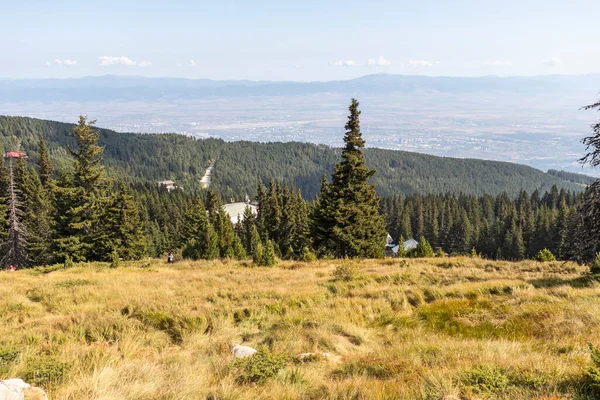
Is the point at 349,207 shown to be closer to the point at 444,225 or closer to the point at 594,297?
the point at 594,297

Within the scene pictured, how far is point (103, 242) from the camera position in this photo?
119 feet

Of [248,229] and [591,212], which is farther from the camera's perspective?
[248,229]

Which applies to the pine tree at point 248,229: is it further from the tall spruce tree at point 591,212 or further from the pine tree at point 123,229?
the tall spruce tree at point 591,212

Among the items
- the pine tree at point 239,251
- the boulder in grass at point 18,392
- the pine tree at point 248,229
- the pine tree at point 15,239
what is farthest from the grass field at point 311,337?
the pine tree at point 248,229

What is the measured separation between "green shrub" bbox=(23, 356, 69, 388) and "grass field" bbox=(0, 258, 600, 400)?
0.02m

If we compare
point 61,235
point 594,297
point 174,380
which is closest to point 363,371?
point 174,380

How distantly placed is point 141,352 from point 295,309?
458 cm

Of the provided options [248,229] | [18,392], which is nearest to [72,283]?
[18,392]

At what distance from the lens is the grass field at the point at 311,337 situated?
4.85m

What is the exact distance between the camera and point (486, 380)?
469 centimetres

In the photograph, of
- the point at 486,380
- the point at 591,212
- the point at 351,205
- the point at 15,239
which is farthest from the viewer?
the point at 15,239

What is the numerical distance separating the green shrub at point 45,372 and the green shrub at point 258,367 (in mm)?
2541

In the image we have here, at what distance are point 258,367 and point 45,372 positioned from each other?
10.3 ft

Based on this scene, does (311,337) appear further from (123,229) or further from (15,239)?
(15,239)
